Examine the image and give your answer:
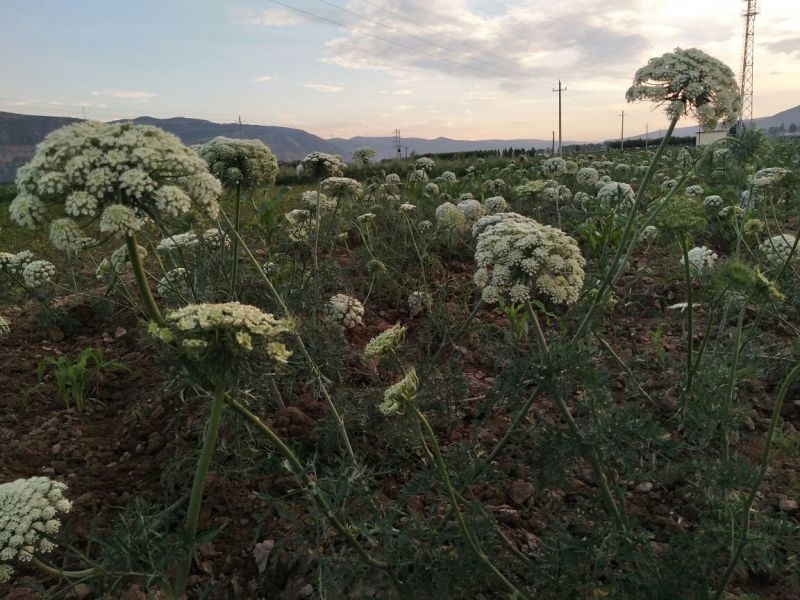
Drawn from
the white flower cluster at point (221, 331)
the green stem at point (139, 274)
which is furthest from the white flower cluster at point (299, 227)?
the white flower cluster at point (221, 331)

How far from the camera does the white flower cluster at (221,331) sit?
199 centimetres

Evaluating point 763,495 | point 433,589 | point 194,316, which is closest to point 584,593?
point 433,589

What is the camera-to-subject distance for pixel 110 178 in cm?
220

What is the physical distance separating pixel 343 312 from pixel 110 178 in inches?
120

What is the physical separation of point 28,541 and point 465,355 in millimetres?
4011

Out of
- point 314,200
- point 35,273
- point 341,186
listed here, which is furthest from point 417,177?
point 35,273

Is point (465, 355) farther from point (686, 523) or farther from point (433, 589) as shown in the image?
point (433, 589)

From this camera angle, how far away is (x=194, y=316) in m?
2.06

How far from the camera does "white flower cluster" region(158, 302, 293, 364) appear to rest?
199 cm

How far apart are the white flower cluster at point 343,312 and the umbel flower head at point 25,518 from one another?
2713mm

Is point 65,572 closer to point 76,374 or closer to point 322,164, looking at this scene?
point 76,374

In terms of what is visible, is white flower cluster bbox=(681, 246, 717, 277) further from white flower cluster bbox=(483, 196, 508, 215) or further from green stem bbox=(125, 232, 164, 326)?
green stem bbox=(125, 232, 164, 326)

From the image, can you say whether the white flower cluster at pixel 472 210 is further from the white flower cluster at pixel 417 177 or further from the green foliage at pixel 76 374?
the green foliage at pixel 76 374

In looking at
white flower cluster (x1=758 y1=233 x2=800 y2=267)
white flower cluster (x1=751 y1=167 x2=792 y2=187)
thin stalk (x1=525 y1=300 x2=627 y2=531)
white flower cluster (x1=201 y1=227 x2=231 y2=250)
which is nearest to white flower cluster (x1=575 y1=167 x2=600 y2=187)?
white flower cluster (x1=751 y1=167 x2=792 y2=187)
